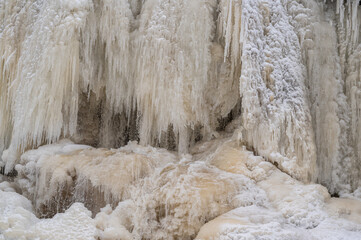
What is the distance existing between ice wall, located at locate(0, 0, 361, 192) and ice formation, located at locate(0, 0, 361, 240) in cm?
2

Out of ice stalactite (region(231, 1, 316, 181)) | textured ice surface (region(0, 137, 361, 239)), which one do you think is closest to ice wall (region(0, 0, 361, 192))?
ice stalactite (region(231, 1, 316, 181))

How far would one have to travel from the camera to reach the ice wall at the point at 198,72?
240 inches

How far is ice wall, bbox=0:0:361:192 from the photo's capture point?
610 cm

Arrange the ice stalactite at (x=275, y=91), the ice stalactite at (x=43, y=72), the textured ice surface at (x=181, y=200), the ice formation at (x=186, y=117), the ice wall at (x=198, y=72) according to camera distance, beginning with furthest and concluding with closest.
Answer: the ice stalactite at (x=43, y=72) < the ice wall at (x=198, y=72) < the ice stalactite at (x=275, y=91) < the ice formation at (x=186, y=117) < the textured ice surface at (x=181, y=200)

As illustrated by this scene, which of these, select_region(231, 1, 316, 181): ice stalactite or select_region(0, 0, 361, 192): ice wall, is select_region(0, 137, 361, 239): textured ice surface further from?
select_region(0, 0, 361, 192): ice wall

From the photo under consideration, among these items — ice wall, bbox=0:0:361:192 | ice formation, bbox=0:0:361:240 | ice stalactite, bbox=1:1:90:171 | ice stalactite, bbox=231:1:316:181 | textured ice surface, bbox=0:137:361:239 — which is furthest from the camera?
ice stalactite, bbox=1:1:90:171

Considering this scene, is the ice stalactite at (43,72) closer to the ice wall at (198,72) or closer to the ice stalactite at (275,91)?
the ice wall at (198,72)

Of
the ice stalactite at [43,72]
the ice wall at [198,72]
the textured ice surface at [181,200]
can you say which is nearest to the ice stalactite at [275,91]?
the ice wall at [198,72]

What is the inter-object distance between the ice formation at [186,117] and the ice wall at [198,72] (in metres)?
0.02

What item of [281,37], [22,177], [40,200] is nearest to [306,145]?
[281,37]

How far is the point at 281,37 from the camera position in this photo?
21.2 feet

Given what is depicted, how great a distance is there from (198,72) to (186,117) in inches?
34.6

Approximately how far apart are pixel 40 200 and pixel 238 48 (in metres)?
4.26

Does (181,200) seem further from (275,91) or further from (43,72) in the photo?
(43,72)
